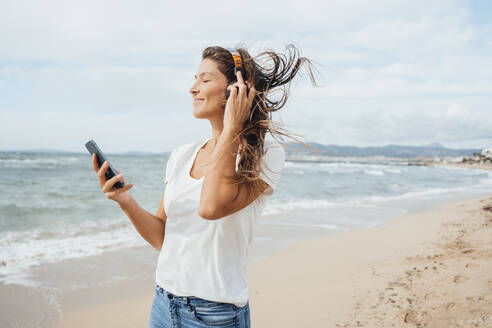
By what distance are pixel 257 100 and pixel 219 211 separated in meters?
0.55

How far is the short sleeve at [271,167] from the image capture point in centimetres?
147

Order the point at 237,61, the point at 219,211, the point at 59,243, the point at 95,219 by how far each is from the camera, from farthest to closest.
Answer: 1. the point at 95,219
2. the point at 59,243
3. the point at 237,61
4. the point at 219,211

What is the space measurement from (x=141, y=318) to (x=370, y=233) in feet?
19.9

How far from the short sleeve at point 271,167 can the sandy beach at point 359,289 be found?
2993 mm

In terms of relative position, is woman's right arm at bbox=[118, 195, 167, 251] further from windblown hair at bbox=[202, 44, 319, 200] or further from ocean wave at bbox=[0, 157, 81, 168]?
ocean wave at bbox=[0, 157, 81, 168]

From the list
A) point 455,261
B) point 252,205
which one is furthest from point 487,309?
point 252,205

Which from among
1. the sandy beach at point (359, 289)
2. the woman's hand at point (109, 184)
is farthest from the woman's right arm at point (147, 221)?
the sandy beach at point (359, 289)

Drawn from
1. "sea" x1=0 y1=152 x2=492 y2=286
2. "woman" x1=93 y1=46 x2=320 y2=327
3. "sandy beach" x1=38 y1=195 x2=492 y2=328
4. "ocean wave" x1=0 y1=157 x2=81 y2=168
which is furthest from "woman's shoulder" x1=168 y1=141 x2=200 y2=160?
"ocean wave" x1=0 y1=157 x2=81 y2=168

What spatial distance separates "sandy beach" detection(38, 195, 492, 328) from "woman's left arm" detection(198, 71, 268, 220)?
10.1 feet

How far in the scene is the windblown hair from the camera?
1.43 m

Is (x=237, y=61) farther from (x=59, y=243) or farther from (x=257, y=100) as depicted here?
(x=59, y=243)

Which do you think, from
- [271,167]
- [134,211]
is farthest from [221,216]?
[134,211]

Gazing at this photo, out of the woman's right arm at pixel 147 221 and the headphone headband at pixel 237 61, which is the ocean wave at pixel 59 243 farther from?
the headphone headband at pixel 237 61

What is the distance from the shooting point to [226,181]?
4.49 ft
